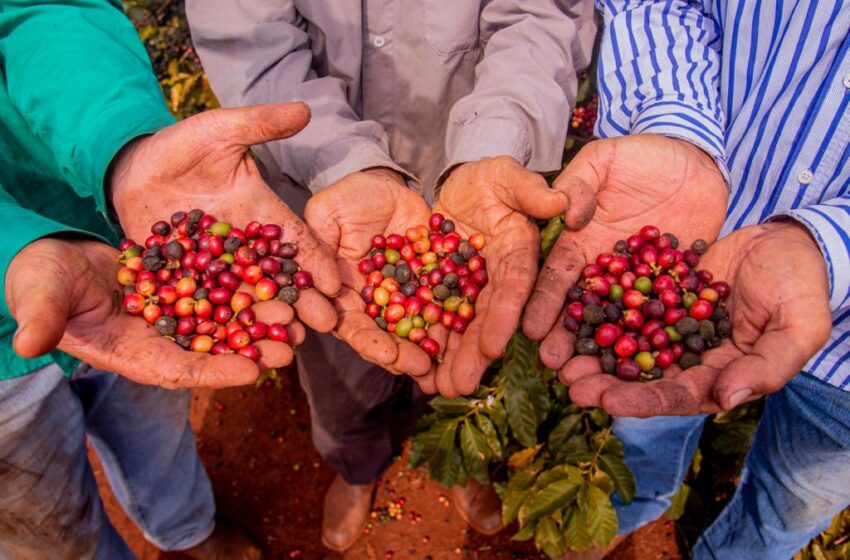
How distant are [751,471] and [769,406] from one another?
400 millimetres

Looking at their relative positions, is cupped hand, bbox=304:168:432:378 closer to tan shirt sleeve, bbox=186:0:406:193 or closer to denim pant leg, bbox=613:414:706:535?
tan shirt sleeve, bbox=186:0:406:193

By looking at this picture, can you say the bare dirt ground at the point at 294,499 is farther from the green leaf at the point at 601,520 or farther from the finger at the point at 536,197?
the finger at the point at 536,197

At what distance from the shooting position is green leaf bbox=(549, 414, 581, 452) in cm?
318

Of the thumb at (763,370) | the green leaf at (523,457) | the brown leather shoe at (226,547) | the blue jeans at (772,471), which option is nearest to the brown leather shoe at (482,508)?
the green leaf at (523,457)

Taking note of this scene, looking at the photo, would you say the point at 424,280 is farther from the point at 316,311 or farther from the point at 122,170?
the point at 122,170

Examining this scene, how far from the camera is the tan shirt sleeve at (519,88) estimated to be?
2791mm

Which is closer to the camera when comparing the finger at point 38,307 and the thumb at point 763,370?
the finger at point 38,307

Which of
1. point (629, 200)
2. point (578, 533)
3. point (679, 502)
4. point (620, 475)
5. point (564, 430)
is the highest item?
point (629, 200)

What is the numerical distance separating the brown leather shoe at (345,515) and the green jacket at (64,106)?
2.08 m

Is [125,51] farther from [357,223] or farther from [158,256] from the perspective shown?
[357,223]

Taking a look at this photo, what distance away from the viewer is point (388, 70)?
2.89m

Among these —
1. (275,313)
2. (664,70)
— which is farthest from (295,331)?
(664,70)

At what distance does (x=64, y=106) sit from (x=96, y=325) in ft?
2.72

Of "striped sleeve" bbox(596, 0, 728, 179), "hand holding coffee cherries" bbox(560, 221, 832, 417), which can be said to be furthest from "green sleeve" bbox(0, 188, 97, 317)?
"striped sleeve" bbox(596, 0, 728, 179)
